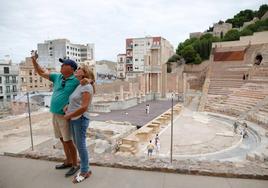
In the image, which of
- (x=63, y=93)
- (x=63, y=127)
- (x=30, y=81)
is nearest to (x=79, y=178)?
(x=63, y=127)

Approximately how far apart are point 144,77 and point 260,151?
19450 millimetres

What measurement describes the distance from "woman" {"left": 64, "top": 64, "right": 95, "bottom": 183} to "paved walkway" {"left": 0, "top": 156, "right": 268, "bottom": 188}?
0.27 meters

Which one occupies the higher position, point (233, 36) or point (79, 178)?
point (233, 36)

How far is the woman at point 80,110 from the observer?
8.93 feet

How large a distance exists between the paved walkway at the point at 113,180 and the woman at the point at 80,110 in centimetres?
27

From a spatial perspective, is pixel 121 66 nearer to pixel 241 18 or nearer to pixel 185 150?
pixel 241 18

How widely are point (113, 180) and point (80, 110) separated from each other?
112cm

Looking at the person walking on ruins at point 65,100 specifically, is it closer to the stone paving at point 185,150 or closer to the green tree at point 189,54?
the stone paving at point 185,150

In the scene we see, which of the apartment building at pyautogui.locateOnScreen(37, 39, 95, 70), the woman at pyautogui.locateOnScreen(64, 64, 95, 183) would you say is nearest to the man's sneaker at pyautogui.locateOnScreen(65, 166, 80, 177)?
the woman at pyautogui.locateOnScreen(64, 64, 95, 183)

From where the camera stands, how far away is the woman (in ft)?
8.93

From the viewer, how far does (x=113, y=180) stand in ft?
9.71

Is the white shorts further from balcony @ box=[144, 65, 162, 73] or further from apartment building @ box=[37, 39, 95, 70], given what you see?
apartment building @ box=[37, 39, 95, 70]

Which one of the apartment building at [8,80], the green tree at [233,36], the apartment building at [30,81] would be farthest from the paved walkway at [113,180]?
the green tree at [233,36]

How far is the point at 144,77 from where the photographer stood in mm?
Answer: 27781
